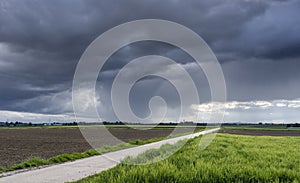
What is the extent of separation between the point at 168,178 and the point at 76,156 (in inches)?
522

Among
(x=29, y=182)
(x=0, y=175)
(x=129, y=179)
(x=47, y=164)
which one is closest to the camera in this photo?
(x=129, y=179)

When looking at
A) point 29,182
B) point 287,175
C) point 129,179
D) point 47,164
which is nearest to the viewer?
point 129,179

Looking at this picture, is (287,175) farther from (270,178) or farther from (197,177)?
(197,177)

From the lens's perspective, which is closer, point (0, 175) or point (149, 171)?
point (149, 171)

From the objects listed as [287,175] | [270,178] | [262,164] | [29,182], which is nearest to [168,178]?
[270,178]

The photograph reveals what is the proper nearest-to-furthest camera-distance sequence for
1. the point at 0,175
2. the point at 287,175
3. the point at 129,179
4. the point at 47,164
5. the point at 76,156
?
the point at 129,179, the point at 287,175, the point at 0,175, the point at 47,164, the point at 76,156

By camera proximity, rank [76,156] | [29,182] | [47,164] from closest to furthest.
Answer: [29,182], [47,164], [76,156]

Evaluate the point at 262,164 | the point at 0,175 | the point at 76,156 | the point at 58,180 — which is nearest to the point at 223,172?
the point at 262,164

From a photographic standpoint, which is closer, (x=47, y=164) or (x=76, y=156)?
(x=47, y=164)

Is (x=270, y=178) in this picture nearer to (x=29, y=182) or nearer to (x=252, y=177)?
(x=252, y=177)

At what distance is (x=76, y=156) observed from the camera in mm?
21312

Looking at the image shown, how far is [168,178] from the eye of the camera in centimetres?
927

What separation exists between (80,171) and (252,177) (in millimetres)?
7780

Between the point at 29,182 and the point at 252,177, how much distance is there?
758cm
